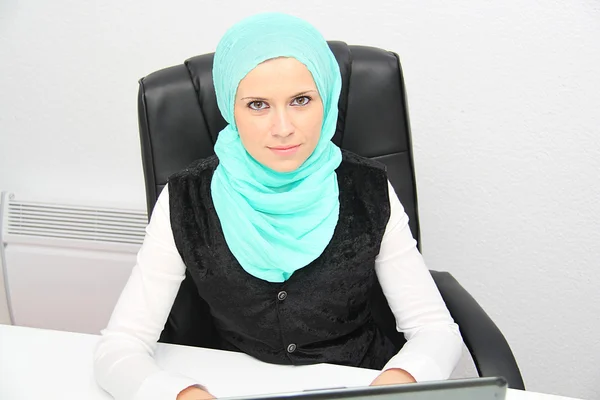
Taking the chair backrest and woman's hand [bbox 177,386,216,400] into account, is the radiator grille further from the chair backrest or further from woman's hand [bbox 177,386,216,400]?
woman's hand [bbox 177,386,216,400]

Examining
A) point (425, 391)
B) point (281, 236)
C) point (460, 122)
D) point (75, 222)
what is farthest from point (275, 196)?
point (75, 222)

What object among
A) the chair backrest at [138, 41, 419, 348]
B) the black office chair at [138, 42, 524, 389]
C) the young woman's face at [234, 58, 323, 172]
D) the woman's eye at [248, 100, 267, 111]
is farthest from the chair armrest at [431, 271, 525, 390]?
the woman's eye at [248, 100, 267, 111]

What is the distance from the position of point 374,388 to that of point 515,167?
1098 mm

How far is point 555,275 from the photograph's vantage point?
1557 millimetres

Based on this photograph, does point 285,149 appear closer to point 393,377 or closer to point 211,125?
point 211,125

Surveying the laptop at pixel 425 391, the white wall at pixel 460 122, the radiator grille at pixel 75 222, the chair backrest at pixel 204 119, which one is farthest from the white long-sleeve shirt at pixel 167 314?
the radiator grille at pixel 75 222

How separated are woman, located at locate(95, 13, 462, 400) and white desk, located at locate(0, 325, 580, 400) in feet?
0.13

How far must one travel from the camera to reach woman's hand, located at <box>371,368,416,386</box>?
33.8 inches

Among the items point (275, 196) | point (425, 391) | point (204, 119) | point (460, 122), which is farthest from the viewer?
point (460, 122)

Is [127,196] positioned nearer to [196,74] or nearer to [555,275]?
[196,74]

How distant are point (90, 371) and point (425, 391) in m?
0.58

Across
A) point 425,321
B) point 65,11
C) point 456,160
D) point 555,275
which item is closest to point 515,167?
point 456,160

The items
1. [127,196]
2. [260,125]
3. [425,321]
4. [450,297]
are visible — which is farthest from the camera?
[127,196]

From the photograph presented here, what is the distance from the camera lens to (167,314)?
1010 mm
